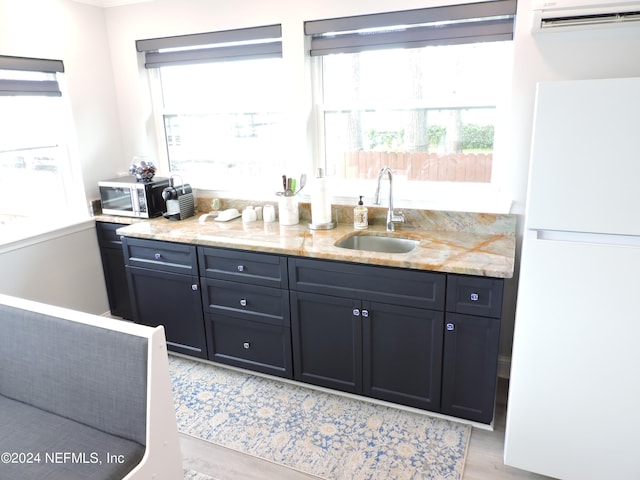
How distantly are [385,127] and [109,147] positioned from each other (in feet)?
6.90

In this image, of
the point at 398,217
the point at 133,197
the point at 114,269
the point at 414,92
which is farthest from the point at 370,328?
the point at 114,269

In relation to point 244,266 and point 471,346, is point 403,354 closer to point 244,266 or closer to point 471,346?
point 471,346

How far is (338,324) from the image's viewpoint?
2.43 metres

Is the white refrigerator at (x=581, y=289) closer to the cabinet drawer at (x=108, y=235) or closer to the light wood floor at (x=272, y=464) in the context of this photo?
the light wood floor at (x=272, y=464)

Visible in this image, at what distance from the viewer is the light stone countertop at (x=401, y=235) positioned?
7.03 ft

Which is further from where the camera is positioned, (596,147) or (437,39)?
(437,39)

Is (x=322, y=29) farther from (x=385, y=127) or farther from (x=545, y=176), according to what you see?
(x=545, y=176)

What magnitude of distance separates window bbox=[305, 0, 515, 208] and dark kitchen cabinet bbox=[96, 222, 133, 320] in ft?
5.29

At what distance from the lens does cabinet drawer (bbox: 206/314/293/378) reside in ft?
8.63

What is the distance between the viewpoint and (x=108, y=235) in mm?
3314

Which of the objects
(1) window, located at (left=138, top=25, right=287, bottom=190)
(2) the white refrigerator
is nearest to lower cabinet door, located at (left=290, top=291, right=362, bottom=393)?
(2) the white refrigerator

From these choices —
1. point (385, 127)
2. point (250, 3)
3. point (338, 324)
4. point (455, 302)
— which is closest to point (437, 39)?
point (385, 127)

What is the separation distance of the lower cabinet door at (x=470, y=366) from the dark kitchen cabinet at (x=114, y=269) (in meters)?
2.33

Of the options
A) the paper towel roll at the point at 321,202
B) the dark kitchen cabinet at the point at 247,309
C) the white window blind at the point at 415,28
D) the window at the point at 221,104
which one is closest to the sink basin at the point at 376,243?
the paper towel roll at the point at 321,202
